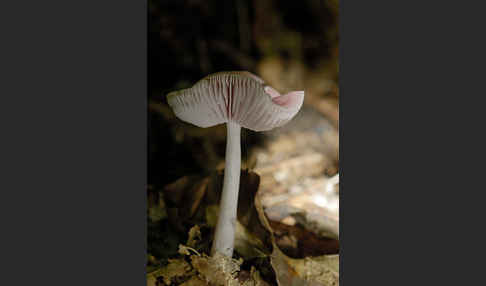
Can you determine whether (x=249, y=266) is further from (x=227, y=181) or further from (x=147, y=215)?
(x=147, y=215)

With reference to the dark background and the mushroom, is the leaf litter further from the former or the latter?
the dark background

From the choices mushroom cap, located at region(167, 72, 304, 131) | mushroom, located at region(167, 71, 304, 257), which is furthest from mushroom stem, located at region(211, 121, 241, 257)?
mushroom cap, located at region(167, 72, 304, 131)

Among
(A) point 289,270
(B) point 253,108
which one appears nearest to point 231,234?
(A) point 289,270

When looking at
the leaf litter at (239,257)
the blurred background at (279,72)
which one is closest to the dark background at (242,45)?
the blurred background at (279,72)

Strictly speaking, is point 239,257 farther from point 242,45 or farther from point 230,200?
point 242,45

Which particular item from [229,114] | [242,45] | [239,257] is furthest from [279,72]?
[239,257]
